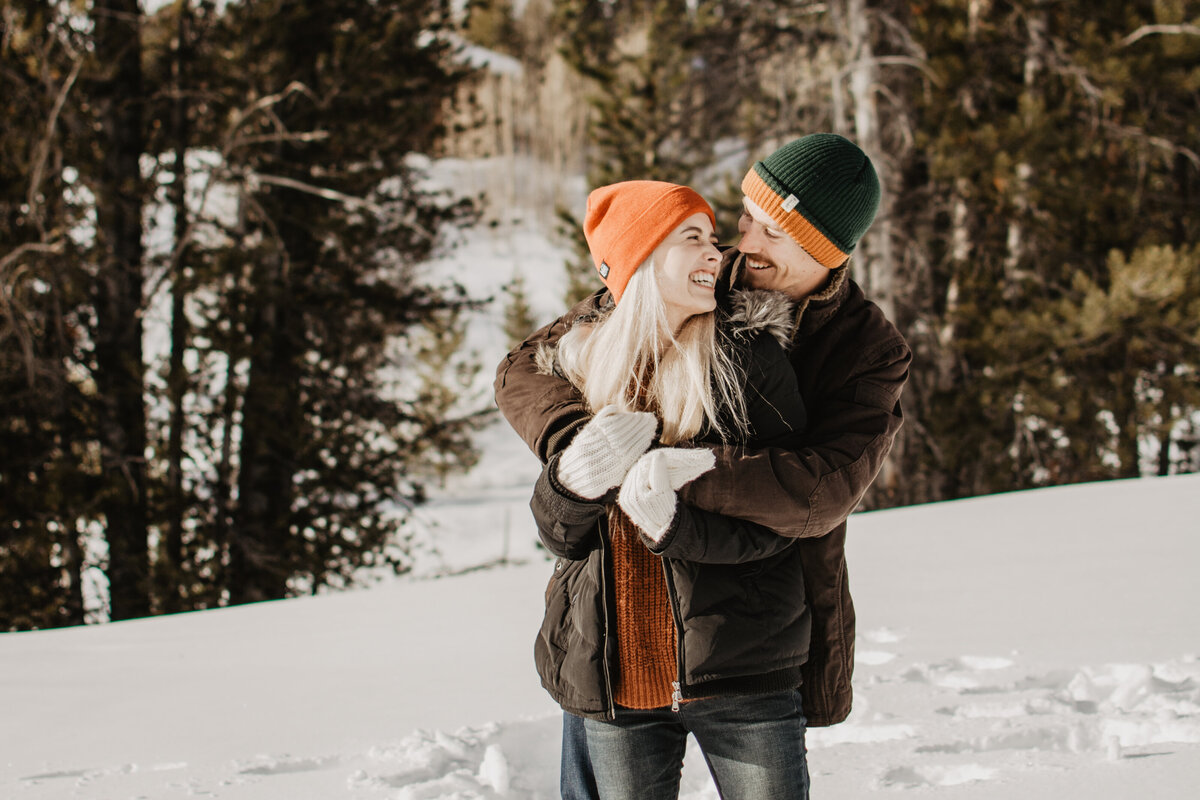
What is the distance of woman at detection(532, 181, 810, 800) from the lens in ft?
4.52

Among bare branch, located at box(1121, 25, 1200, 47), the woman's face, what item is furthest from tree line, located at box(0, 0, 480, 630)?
bare branch, located at box(1121, 25, 1200, 47)

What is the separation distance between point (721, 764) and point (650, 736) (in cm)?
12

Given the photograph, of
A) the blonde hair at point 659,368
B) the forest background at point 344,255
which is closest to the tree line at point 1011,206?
the forest background at point 344,255

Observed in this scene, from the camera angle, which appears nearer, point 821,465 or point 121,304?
point 821,465

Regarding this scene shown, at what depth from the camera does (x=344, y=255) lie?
27.0ft

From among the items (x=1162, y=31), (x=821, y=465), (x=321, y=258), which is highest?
(x=1162, y=31)

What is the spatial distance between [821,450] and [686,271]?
0.38 m

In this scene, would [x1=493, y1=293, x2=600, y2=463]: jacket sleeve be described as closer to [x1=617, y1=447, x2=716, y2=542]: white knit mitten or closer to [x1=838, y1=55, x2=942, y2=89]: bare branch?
[x1=617, y1=447, x2=716, y2=542]: white knit mitten

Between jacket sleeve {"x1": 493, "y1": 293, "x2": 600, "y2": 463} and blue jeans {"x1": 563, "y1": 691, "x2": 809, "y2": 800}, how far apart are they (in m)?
0.47

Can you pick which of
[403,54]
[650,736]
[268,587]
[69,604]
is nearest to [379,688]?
[650,736]

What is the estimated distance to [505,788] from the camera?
2.51 metres

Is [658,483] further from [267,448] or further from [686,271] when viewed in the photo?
[267,448]

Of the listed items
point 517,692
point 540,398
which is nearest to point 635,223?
point 540,398

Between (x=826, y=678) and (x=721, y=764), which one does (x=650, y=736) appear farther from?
(x=826, y=678)
